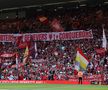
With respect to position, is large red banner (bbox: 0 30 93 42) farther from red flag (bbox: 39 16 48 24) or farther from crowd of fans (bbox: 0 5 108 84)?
red flag (bbox: 39 16 48 24)

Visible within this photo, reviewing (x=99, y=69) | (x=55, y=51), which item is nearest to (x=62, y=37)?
(x=55, y=51)

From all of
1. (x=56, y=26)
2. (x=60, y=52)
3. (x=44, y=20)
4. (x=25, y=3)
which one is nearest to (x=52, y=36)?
(x=56, y=26)

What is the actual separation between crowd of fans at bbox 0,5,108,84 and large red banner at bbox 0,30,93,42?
→ 19.3 inches

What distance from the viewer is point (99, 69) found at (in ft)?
133

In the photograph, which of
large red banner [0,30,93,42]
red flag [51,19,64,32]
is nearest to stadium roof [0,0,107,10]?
red flag [51,19,64,32]

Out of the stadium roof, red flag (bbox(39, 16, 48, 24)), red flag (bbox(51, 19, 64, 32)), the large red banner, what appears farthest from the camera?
red flag (bbox(39, 16, 48, 24))

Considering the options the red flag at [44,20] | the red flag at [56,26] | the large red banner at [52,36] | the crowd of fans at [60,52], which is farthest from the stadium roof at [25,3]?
the large red banner at [52,36]

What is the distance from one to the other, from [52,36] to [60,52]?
3154 millimetres

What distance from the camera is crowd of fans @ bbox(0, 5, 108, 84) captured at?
138 ft

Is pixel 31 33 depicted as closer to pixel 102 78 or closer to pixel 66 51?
pixel 66 51

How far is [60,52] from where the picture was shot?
46.2 meters

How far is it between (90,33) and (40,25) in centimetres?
877

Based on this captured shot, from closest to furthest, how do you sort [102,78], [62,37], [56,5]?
[102,78], [62,37], [56,5]

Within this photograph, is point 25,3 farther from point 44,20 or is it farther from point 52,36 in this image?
point 52,36
